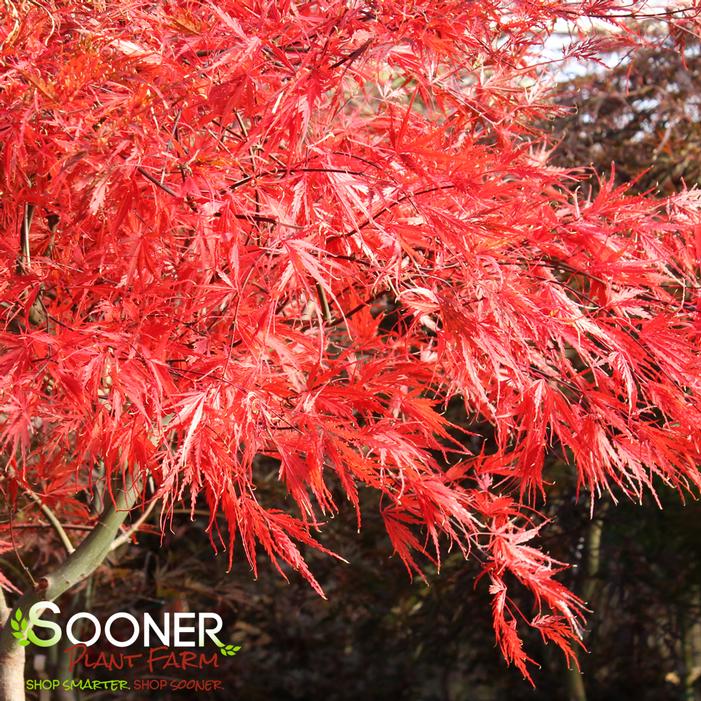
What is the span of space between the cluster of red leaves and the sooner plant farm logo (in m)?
0.60

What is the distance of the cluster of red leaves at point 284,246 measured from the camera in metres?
1.43

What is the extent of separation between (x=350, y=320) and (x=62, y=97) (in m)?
1.02

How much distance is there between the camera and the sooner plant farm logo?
7.14 ft

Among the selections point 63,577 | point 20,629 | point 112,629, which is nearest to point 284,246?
point 63,577

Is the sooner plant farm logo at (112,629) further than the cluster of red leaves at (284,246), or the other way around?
the sooner plant farm logo at (112,629)

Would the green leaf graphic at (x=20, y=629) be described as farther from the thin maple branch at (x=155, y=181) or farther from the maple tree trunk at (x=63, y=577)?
the thin maple branch at (x=155, y=181)

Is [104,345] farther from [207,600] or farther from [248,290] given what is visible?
[207,600]

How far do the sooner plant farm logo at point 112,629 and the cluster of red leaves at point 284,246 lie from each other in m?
0.60

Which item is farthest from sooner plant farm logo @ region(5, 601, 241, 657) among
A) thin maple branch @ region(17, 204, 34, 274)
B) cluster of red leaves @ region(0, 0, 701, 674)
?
thin maple branch @ region(17, 204, 34, 274)

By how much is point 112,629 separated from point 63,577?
2.19m

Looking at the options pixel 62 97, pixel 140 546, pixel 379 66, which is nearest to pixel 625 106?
pixel 379 66

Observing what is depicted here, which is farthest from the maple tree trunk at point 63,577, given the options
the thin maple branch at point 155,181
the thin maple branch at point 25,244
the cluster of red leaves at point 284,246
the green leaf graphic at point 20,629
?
the thin maple branch at point 155,181

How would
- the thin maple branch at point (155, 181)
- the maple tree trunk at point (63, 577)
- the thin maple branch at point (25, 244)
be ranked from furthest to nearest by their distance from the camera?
the maple tree trunk at point (63, 577)
the thin maple branch at point (25, 244)
the thin maple branch at point (155, 181)

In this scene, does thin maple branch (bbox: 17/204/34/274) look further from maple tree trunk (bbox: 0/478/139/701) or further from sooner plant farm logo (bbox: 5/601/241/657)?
sooner plant farm logo (bbox: 5/601/241/657)
